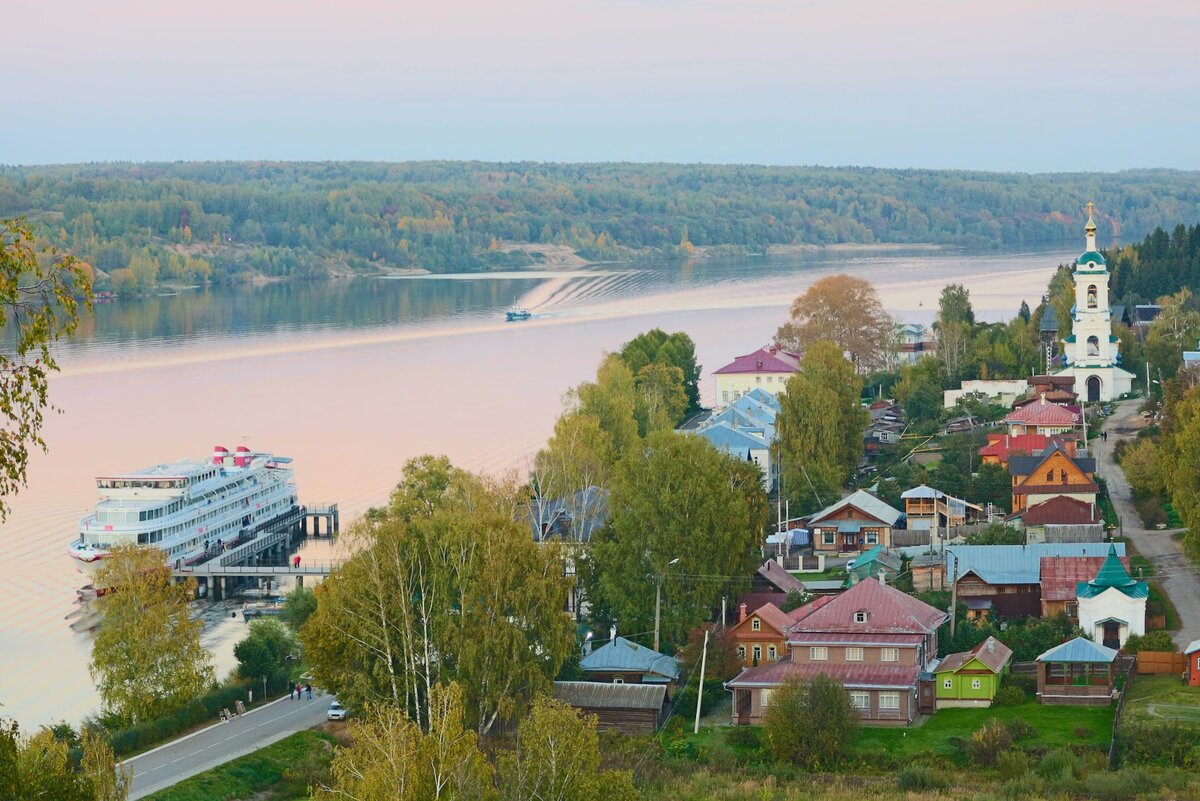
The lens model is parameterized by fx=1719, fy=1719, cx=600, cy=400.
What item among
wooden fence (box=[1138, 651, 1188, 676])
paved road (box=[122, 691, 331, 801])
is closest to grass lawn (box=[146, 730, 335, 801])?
paved road (box=[122, 691, 331, 801])

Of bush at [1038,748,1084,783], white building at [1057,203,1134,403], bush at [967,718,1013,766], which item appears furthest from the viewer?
white building at [1057,203,1134,403]

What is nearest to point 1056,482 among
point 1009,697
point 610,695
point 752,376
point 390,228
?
point 1009,697

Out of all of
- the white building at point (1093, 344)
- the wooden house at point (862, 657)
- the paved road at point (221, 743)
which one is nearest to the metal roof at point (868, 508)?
the wooden house at point (862, 657)

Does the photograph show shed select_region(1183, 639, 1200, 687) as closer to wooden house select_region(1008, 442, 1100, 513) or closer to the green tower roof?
the green tower roof

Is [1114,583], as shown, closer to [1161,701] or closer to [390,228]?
[1161,701]

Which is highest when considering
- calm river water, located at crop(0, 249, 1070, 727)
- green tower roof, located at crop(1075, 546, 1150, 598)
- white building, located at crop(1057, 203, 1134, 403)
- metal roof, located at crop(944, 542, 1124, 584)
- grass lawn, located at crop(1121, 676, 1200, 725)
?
white building, located at crop(1057, 203, 1134, 403)

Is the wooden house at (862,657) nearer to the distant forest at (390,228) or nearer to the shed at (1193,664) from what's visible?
the shed at (1193,664)

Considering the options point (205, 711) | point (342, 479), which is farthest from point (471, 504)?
point (342, 479)
